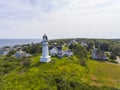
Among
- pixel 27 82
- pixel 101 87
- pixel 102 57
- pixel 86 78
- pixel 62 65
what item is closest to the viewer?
pixel 27 82

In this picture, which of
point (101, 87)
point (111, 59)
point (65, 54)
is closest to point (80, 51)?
point (65, 54)

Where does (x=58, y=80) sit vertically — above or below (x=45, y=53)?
below

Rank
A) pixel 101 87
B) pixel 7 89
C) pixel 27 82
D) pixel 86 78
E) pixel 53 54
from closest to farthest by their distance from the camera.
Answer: pixel 7 89
pixel 27 82
pixel 101 87
pixel 86 78
pixel 53 54

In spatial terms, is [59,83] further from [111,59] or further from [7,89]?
[111,59]

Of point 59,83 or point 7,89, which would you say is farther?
point 59,83

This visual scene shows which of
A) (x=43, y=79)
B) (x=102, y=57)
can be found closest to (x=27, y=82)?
(x=43, y=79)

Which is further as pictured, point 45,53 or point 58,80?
point 45,53

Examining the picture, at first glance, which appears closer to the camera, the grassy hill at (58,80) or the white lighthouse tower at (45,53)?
the grassy hill at (58,80)

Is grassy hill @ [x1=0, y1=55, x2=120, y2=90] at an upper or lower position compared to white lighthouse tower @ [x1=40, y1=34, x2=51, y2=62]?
lower

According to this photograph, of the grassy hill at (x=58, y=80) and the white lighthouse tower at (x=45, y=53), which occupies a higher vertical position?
the white lighthouse tower at (x=45, y=53)

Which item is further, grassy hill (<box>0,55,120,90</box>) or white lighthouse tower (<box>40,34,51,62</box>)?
white lighthouse tower (<box>40,34,51,62</box>)

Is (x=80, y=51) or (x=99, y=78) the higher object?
(x=80, y=51)
